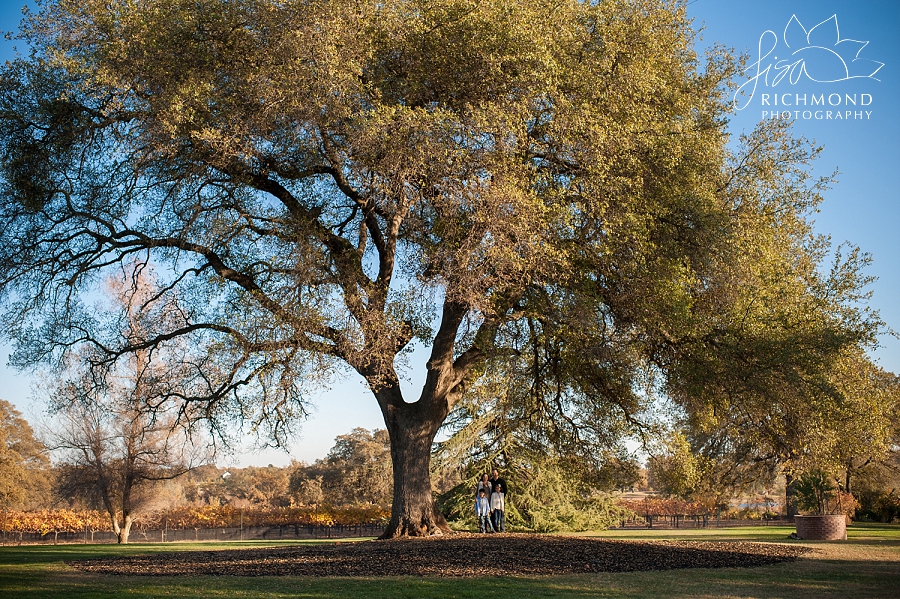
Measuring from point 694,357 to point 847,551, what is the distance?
16.7 ft

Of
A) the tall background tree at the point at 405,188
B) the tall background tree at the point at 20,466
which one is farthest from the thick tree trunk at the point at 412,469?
→ the tall background tree at the point at 20,466

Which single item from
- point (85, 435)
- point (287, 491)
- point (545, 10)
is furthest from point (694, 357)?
point (287, 491)

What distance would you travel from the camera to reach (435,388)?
17703mm

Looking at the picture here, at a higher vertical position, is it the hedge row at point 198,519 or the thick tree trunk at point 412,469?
the thick tree trunk at point 412,469

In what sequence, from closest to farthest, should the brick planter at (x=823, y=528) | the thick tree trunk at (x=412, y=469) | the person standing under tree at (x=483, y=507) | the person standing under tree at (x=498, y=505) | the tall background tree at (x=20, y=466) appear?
the thick tree trunk at (x=412, y=469) → the brick planter at (x=823, y=528) → the person standing under tree at (x=483, y=507) → the person standing under tree at (x=498, y=505) → the tall background tree at (x=20, y=466)

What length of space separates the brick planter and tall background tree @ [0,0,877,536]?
6311 millimetres

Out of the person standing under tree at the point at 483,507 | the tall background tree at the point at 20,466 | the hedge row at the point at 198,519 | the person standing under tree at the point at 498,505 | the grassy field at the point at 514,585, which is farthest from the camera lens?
the tall background tree at the point at 20,466

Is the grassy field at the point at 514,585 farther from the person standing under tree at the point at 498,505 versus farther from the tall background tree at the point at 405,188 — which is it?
the person standing under tree at the point at 498,505

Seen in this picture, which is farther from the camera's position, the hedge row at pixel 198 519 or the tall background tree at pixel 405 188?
the hedge row at pixel 198 519

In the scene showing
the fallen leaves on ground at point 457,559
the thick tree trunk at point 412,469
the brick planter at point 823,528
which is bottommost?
the brick planter at point 823,528

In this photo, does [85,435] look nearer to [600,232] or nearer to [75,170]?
[75,170]

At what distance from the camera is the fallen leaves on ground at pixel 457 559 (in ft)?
37.4

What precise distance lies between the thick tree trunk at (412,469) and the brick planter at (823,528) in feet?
34.1

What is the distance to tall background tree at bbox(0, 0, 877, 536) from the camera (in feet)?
44.6
